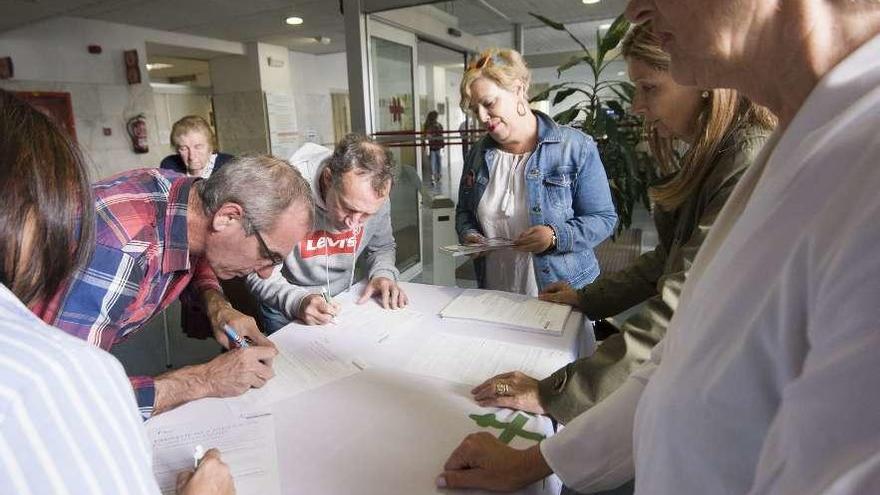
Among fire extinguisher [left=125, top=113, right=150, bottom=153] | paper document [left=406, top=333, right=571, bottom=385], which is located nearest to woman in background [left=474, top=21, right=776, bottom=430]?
paper document [left=406, top=333, right=571, bottom=385]

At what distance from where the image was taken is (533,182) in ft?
6.60

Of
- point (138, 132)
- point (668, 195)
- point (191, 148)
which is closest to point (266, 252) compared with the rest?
point (668, 195)

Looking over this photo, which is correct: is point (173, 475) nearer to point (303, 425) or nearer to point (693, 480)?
point (303, 425)

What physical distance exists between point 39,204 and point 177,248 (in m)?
0.74

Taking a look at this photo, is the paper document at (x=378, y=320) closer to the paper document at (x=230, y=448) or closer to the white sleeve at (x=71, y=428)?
the paper document at (x=230, y=448)

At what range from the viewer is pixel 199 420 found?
3.49 ft

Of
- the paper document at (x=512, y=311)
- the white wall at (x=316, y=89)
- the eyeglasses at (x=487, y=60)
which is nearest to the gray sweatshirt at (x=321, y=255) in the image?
the paper document at (x=512, y=311)

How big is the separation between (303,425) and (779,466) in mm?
873

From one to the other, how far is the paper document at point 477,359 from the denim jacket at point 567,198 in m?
0.70

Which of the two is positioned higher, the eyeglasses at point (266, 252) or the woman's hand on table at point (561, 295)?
the eyeglasses at point (266, 252)

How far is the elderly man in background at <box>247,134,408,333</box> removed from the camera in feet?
5.69

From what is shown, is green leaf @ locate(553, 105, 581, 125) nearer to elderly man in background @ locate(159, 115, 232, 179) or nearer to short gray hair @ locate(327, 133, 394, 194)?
short gray hair @ locate(327, 133, 394, 194)

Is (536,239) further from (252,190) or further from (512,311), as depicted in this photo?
(252,190)

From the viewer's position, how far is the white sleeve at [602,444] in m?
0.84
